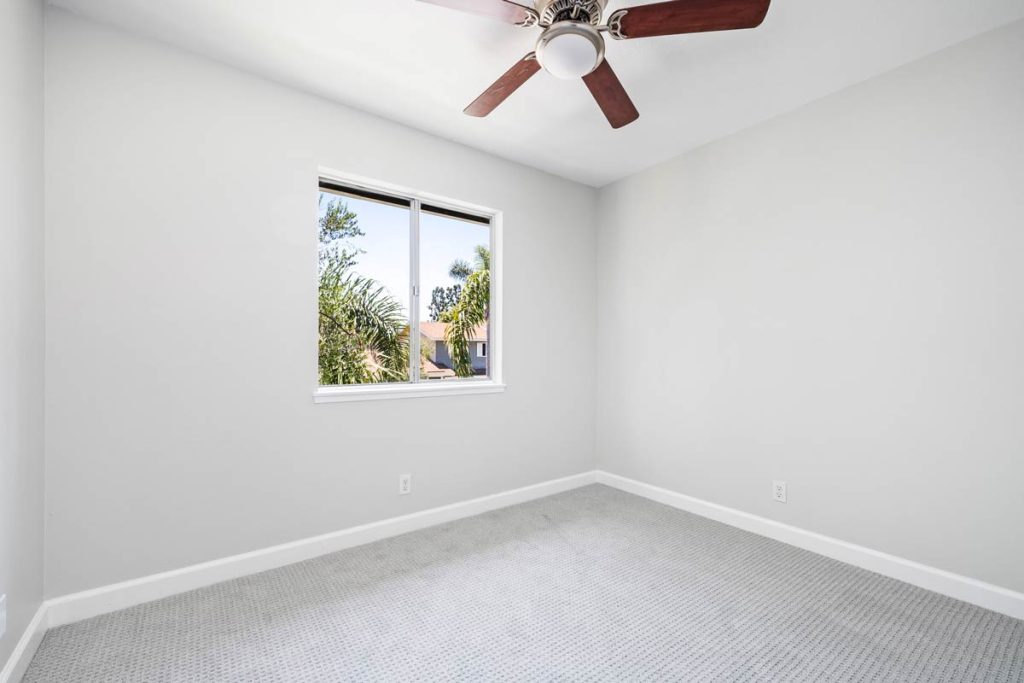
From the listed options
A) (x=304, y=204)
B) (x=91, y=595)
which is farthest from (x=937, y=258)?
(x=91, y=595)

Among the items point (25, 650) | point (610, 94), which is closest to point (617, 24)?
point (610, 94)

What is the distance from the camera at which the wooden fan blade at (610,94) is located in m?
1.89

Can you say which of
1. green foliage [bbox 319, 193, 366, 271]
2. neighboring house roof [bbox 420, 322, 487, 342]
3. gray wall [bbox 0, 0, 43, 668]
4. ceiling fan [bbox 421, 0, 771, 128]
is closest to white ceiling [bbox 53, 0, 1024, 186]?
ceiling fan [bbox 421, 0, 771, 128]

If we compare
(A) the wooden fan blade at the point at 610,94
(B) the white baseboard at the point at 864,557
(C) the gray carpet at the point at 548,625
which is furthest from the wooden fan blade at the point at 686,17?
(B) the white baseboard at the point at 864,557

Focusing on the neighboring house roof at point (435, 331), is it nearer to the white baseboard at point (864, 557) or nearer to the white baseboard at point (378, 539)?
the white baseboard at point (378, 539)

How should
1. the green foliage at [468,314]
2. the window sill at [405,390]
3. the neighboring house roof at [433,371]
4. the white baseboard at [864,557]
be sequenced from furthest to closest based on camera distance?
the green foliage at [468,314] < the neighboring house roof at [433,371] < the window sill at [405,390] < the white baseboard at [864,557]

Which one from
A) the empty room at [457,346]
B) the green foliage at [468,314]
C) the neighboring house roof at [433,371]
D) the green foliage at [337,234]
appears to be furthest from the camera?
the green foliage at [468,314]

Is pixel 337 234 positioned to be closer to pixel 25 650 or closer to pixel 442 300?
pixel 442 300

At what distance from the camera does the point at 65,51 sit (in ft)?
6.26

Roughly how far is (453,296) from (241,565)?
1.93m

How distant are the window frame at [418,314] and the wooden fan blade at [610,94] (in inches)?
50.9

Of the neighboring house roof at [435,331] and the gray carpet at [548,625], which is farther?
the neighboring house roof at [435,331]

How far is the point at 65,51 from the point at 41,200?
63cm

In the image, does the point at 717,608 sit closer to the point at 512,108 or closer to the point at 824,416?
the point at 824,416
